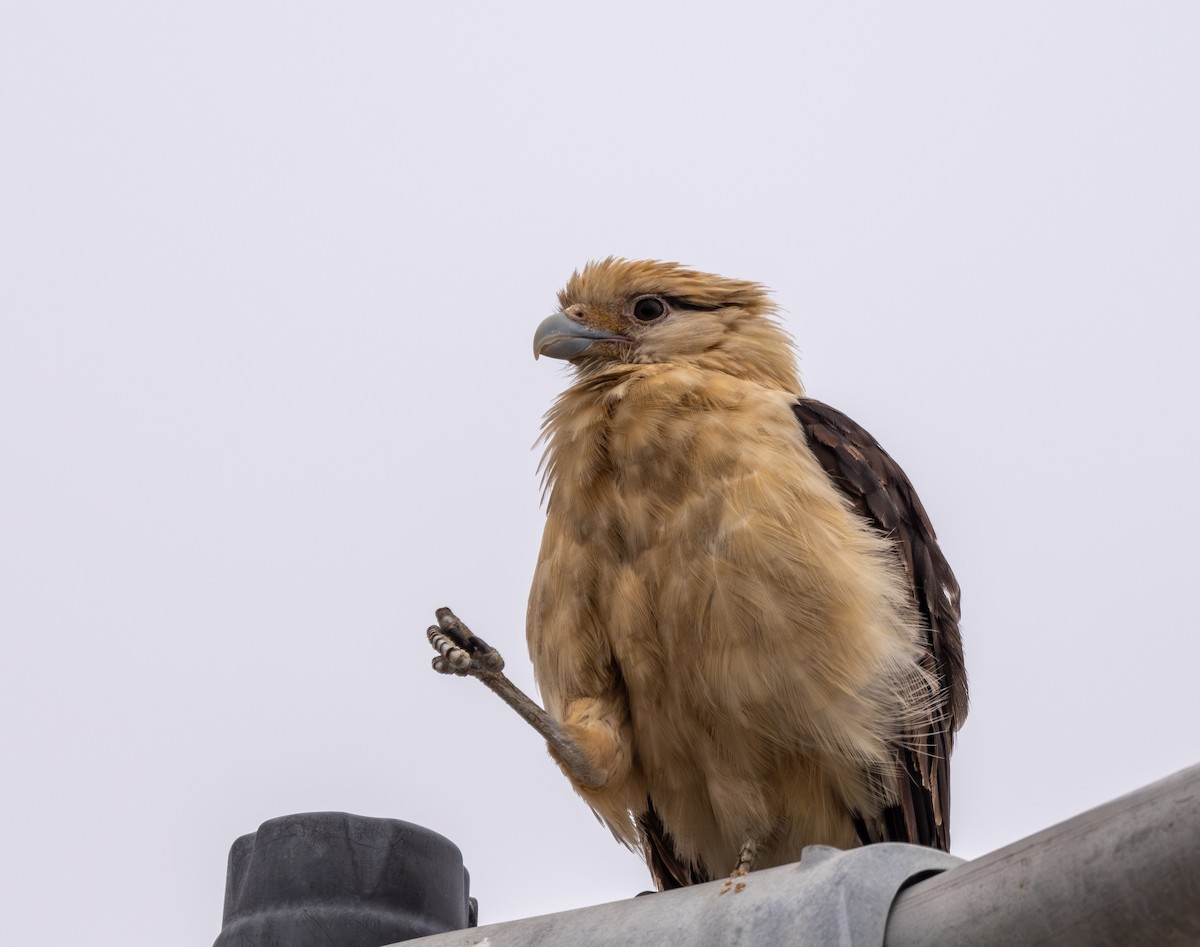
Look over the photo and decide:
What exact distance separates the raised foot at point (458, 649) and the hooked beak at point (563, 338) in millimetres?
2032

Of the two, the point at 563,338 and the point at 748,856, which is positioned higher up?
the point at 563,338

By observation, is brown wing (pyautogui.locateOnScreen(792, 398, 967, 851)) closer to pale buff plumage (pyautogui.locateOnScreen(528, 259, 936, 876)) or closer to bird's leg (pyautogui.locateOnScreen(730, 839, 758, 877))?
pale buff plumage (pyautogui.locateOnScreen(528, 259, 936, 876))

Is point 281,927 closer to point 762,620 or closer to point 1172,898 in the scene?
point 762,620

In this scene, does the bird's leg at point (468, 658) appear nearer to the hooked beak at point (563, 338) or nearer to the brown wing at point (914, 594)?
the brown wing at point (914, 594)

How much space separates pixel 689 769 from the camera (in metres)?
4.97

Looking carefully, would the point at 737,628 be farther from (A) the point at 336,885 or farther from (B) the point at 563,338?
(B) the point at 563,338

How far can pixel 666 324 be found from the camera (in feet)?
19.4

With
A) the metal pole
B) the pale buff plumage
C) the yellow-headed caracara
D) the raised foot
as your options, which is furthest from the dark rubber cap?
the metal pole

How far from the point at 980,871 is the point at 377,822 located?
193cm

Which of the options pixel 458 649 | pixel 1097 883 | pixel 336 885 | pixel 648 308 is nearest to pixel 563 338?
pixel 648 308

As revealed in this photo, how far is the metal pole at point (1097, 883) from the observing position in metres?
1.91

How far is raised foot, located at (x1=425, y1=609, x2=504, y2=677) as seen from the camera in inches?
157

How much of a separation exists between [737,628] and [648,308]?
6.01ft

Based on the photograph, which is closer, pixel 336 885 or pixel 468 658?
pixel 336 885
